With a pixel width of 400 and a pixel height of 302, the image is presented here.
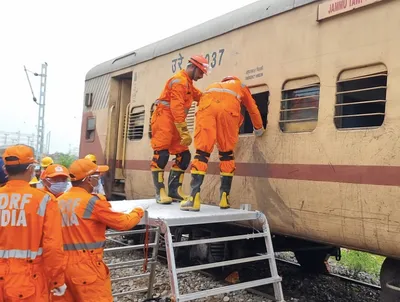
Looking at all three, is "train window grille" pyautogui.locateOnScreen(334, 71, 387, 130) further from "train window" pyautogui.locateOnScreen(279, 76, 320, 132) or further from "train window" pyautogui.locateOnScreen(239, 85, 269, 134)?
"train window" pyautogui.locateOnScreen(239, 85, 269, 134)

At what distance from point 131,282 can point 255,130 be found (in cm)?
256

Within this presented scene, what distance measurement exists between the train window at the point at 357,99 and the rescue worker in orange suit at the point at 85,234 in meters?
2.16

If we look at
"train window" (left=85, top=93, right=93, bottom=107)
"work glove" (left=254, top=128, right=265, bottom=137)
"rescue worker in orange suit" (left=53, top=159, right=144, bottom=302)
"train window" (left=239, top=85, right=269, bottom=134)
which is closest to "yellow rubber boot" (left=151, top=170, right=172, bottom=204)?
"train window" (left=239, top=85, right=269, bottom=134)

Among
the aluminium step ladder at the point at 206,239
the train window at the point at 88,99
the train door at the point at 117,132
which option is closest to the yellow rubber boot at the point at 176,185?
the aluminium step ladder at the point at 206,239

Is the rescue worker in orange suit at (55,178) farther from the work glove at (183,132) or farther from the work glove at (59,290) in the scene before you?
the work glove at (183,132)

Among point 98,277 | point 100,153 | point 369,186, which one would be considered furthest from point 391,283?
point 100,153

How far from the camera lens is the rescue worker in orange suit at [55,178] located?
372cm

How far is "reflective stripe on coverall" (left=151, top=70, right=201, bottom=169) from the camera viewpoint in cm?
498

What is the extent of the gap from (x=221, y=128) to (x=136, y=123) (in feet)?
9.70

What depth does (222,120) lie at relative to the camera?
187 inches

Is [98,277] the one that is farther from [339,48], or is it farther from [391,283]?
[339,48]

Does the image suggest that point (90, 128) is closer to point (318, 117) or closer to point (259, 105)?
point (259, 105)

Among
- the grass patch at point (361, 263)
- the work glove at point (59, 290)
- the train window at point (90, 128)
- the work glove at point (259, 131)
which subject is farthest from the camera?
the train window at point (90, 128)

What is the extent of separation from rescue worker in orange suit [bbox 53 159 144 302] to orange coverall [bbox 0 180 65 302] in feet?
0.84
